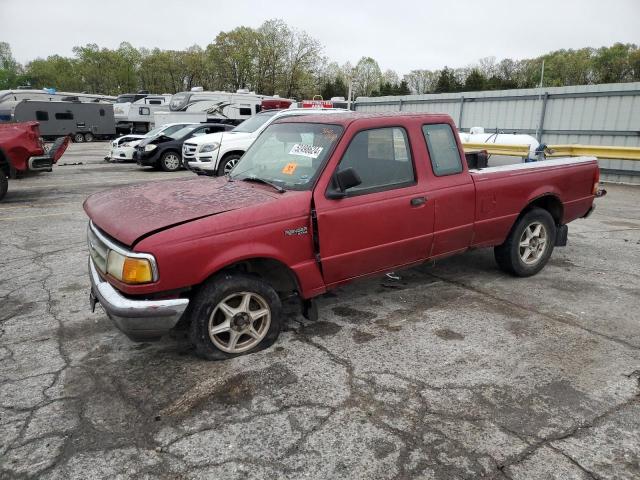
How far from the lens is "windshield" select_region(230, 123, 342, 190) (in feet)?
12.7

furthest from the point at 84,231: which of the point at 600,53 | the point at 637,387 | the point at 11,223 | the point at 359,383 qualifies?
the point at 600,53

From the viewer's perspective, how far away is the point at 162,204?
3.61 m

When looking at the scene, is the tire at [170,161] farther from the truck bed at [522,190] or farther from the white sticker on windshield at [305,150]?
the truck bed at [522,190]

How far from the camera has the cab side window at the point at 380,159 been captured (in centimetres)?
393

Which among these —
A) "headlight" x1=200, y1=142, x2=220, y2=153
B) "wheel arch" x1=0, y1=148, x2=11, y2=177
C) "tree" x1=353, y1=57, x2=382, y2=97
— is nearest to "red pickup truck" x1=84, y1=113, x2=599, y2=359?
"wheel arch" x1=0, y1=148, x2=11, y2=177

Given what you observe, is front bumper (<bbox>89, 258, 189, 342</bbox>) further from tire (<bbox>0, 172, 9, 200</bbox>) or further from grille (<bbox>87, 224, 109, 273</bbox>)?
tire (<bbox>0, 172, 9, 200</bbox>)

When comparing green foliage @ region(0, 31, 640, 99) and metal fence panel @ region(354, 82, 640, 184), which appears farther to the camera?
green foliage @ region(0, 31, 640, 99)

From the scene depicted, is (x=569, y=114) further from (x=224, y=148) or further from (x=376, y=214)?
(x=376, y=214)

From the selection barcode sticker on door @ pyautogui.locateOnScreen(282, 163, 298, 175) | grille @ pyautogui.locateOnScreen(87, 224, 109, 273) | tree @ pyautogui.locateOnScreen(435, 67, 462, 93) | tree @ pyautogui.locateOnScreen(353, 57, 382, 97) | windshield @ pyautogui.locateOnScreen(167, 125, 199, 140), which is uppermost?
tree @ pyautogui.locateOnScreen(353, 57, 382, 97)

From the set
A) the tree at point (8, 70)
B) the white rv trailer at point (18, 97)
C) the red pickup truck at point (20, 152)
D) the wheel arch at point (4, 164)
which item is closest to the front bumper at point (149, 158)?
the red pickup truck at point (20, 152)

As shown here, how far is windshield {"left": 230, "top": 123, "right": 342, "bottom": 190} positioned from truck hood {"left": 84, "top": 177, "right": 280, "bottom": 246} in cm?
21

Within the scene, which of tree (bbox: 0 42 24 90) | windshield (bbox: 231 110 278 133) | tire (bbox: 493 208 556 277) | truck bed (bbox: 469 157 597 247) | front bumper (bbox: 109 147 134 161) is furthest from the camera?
tree (bbox: 0 42 24 90)

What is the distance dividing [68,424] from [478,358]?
281 centimetres

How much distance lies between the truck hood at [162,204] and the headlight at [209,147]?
832 centimetres
